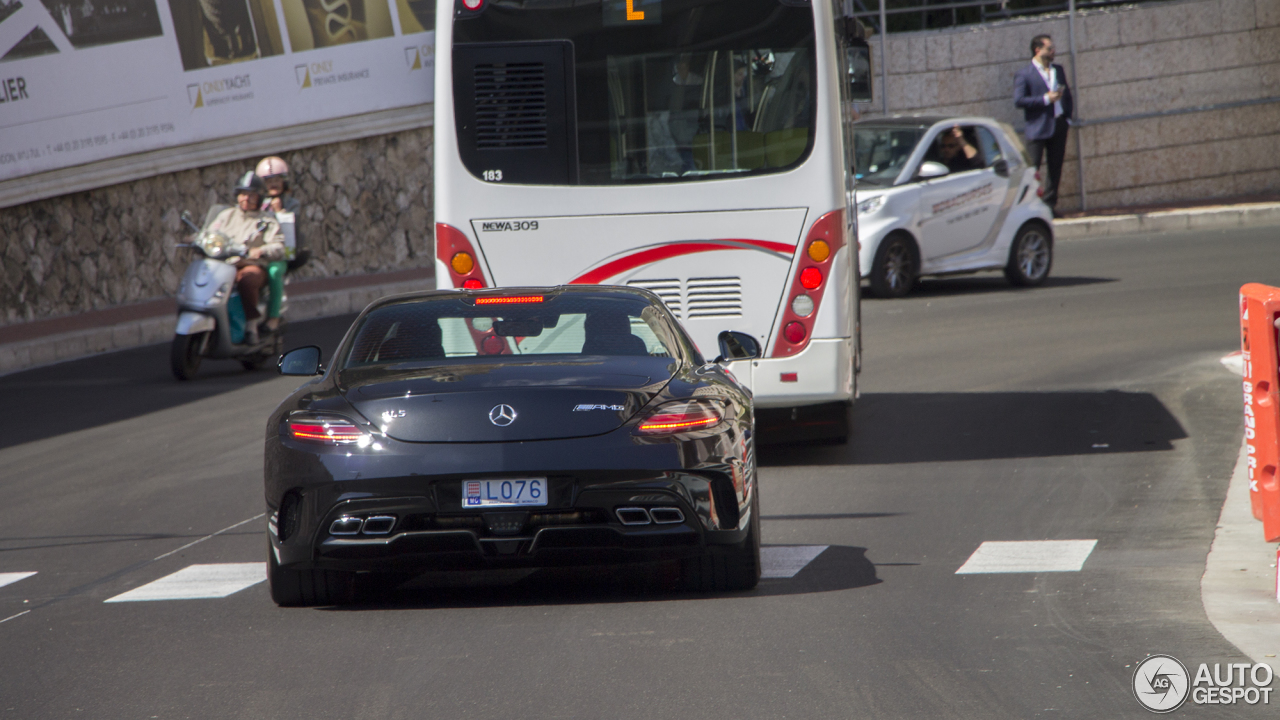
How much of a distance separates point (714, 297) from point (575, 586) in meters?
3.34

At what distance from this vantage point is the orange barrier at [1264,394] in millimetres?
6215

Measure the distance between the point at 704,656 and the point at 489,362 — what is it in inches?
65.0

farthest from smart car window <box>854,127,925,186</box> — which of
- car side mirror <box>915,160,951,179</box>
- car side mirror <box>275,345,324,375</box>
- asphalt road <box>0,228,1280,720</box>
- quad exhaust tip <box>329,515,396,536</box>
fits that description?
quad exhaust tip <box>329,515,396,536</box>

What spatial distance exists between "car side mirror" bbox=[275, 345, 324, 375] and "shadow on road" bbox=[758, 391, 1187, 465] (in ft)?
11.9

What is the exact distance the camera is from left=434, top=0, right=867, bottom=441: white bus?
9.78m

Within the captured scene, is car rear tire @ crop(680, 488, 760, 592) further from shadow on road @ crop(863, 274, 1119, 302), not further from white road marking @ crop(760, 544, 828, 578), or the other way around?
shadow on road @ crop(863, 274, 1119, 302)

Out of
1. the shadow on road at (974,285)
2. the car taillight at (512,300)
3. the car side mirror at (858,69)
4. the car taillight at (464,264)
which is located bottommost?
the shadow on road at (974,285)

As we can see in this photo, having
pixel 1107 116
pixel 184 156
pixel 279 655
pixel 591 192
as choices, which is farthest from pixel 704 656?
pixel 1107 116

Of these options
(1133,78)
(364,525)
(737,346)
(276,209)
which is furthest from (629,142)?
(1133,78)

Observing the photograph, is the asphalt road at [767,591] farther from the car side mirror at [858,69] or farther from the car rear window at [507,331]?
the car side mirror at [858,69]

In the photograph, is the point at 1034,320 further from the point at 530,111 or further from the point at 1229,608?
the point at 1229,608

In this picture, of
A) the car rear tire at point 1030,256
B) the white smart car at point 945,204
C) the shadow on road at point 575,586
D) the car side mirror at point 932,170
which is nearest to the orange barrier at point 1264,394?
the shadow on road at point 575,586

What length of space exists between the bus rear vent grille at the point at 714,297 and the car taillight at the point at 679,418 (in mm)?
3504

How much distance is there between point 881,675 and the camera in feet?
17.1
